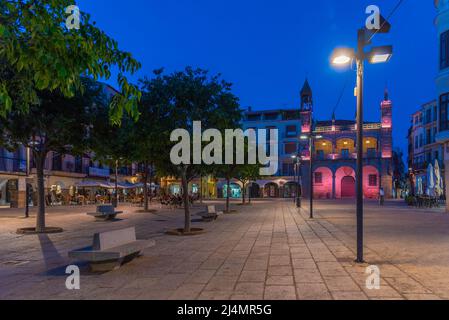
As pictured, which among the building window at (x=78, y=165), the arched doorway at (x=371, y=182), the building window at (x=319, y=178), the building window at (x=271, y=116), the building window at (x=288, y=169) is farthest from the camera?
the building window at (x=271, y=116)

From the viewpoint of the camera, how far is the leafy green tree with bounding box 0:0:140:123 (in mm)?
4918

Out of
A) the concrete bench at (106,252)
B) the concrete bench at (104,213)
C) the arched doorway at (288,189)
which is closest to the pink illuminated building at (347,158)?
the arched doorway at (288,189)

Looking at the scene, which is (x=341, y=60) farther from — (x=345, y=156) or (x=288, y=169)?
(x=288, y=169)

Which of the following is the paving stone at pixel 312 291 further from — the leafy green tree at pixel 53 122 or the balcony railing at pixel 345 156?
the balcony railing at pixel 345 156

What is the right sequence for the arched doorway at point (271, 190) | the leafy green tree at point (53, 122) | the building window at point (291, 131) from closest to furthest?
the leafy green tree at point (53, 122) → the arched doorway at point (271, 190) → the building window at point (291, 131)

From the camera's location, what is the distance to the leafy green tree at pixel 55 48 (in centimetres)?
492

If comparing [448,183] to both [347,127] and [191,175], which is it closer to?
[191,175]

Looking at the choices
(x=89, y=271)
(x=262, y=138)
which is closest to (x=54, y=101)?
(x=89, y=271)

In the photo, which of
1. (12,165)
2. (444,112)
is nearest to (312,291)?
(444,112)

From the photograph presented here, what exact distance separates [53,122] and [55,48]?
1056cm

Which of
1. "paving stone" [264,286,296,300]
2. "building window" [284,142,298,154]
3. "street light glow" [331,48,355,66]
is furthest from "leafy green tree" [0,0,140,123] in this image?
"building window" [284,142,298,154]

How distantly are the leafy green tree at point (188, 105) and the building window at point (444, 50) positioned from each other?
17.0 m

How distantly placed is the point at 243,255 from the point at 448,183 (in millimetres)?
20668
